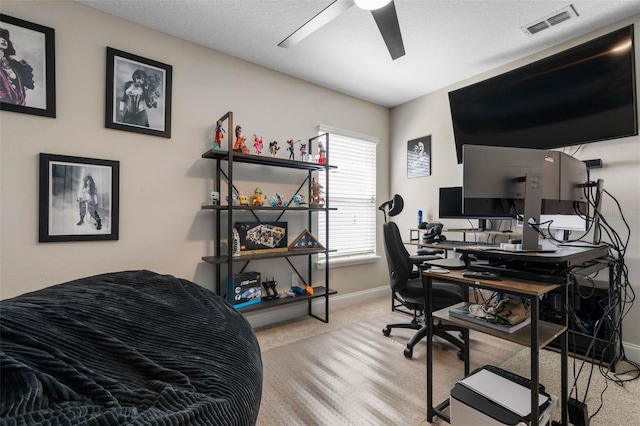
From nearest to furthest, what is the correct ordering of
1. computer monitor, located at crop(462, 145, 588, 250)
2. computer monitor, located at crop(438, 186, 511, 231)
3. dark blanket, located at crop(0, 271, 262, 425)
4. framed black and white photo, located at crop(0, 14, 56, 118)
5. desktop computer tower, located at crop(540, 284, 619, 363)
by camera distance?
dark blanket, located at crop(0, 271, 262, 425) < computer monitor, located at crop(462, 145, 588, 250) < framed black and white photo, located at crop(0, 14, 56, 118) < desktop computer tower, located at crop(540, 284, 619, 363) < computer monitor, located at crop(438, 186, 511, 231)

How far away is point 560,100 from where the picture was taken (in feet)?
8.23

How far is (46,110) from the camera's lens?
1974mm

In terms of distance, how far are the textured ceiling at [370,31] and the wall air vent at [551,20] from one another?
4cm

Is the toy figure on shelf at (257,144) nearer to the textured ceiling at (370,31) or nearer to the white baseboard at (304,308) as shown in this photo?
the textured ceiling at (370,31)

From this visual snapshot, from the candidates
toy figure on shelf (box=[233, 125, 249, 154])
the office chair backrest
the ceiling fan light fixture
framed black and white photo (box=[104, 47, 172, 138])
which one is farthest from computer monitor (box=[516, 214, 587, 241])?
framed black and white photo (box=[104, 47, 172, 138])

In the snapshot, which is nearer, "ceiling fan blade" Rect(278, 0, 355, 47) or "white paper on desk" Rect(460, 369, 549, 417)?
"white paper on desk" Rect(460, 369, 549, 417)

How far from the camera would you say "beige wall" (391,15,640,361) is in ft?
7.33

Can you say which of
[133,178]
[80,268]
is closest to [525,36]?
[133,178]

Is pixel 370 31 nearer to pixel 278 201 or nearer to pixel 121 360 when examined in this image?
pixel 278 201

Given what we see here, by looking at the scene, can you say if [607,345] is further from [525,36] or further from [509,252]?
[525,36]

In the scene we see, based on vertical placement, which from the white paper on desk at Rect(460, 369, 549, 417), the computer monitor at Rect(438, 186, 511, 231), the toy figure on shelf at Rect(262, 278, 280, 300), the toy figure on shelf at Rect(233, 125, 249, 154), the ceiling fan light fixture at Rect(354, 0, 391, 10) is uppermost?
the ceiling fan light fixture at Rect(354, 0, 391, 10)

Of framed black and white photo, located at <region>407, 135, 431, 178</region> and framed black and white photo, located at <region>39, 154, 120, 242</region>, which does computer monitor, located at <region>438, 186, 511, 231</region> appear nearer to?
framed black and white photo, located at <region>407, 135, 431, 178</region>

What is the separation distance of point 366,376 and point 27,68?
309 cm

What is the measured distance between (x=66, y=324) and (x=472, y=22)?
3.00m
